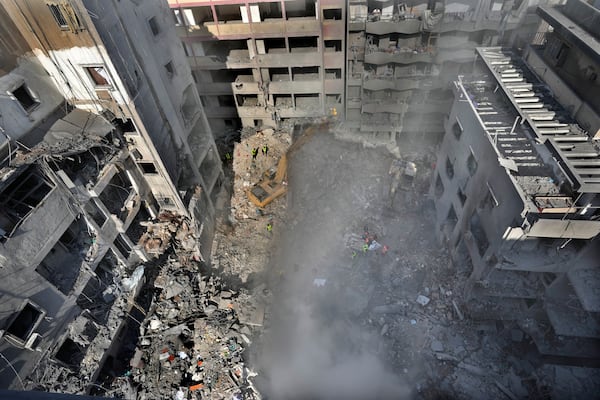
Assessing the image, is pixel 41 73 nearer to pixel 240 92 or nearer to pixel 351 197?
pixel 240 92

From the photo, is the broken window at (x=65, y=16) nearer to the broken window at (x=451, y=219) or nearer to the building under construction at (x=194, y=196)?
the building under construction at (x=194, y=196)

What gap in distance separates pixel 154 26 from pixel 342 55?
46.1 feet

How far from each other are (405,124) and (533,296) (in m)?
16.6

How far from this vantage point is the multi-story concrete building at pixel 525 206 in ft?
40.6

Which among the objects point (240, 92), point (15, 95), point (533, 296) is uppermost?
point (15, 95)

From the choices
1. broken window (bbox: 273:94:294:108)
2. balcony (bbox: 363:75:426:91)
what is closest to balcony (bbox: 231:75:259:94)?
broken window (bbox: 273:94:294:108)

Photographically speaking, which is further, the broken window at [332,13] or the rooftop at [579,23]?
the broken window at [332,13]

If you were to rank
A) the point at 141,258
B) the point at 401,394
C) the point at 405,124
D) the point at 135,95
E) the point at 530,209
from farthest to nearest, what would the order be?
the point at 405,124
the point at 141,258
the point at 401,394
the point at 135,95
the point at 530,209

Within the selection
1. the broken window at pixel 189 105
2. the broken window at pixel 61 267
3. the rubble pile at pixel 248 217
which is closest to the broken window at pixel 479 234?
the rubble pile at pixel 248 217

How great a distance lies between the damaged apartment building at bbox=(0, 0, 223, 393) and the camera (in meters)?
12.5

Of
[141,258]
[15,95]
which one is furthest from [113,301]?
[15,95]

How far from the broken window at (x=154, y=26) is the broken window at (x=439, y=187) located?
17758 millimetres

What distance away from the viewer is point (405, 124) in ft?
91.9

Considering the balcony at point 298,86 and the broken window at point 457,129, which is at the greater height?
the broken window at point 457,129
